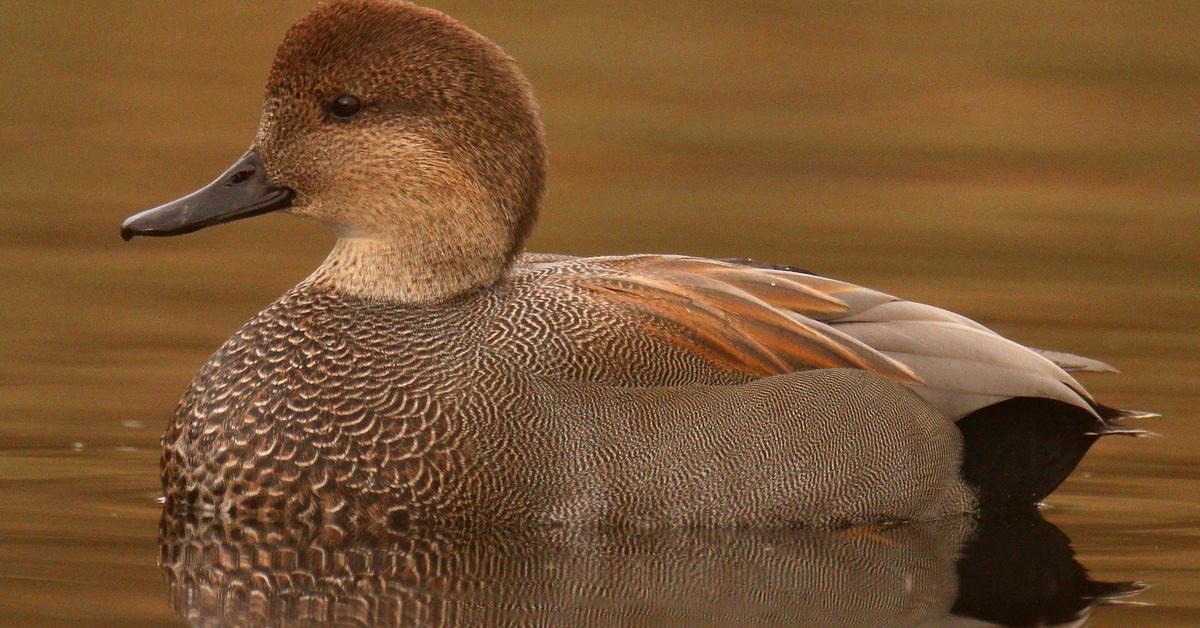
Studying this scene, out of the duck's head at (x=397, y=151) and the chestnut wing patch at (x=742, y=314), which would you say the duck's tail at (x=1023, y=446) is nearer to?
the chestnut wing patch at (x=742, y=314)

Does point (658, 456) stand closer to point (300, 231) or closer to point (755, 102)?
point (300, 231)

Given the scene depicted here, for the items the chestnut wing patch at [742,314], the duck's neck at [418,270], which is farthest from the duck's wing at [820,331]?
the duck's neck at [418,270]

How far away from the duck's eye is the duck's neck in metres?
0.47

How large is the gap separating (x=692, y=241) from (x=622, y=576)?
533 centimetres

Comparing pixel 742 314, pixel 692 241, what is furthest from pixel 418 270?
pixel 692 241

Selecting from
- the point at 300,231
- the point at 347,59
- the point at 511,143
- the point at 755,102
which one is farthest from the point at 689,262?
the point at 755,102

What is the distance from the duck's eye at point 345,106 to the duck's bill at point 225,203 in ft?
1.14

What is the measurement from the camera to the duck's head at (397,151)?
26.7 ft

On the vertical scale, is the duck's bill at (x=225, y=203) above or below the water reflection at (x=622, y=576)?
above

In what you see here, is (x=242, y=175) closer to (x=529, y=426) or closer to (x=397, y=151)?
(x=397, y=151)

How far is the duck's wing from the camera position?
818 cm

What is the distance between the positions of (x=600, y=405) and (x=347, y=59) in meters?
1.53

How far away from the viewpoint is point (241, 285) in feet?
37.7

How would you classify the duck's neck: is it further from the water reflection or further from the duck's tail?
the duck's tail
